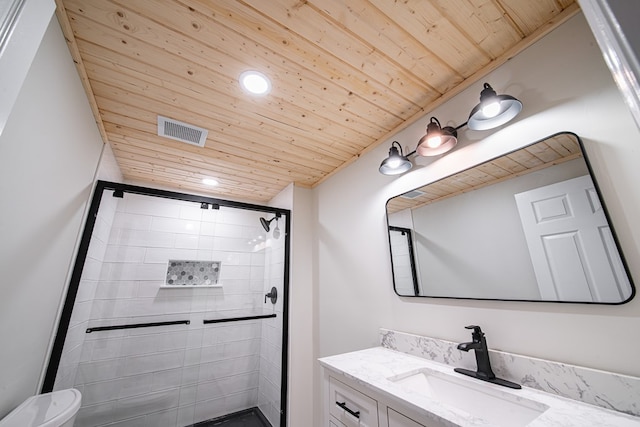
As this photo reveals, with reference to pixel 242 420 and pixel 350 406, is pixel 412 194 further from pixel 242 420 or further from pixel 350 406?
pixel 242 420

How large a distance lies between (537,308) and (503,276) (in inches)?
6.3

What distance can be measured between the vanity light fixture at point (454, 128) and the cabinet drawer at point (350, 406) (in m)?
1.23

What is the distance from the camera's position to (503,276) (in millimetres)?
1088

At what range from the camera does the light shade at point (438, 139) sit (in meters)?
1.30

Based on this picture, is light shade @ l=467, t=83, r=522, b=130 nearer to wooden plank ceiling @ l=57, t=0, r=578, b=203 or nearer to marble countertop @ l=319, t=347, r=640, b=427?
wooden plank ceiling @ l=57, t=0, r=578, b=203

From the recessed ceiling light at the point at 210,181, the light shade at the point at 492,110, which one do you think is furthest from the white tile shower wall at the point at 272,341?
the light shade at the point at 492,110

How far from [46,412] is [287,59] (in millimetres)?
1951

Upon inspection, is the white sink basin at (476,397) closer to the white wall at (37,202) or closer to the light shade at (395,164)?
Answer: the light shade at (395,164)

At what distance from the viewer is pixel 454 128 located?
132 cm

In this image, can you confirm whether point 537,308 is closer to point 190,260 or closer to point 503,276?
point 503,276

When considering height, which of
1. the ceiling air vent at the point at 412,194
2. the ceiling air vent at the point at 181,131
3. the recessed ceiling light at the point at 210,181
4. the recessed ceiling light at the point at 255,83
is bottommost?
the ceiling air vent at the point at 412,194

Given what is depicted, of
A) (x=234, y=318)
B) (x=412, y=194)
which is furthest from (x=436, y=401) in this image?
(x=234, y=318)

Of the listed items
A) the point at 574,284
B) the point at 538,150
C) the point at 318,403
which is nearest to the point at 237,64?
the point at 538,150

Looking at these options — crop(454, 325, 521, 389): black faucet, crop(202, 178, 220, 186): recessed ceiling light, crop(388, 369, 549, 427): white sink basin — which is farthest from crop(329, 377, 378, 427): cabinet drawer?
crop(202, 178, 220, 186): recessed ceiling light
